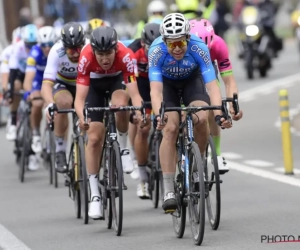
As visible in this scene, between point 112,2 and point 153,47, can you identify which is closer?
point 153,47

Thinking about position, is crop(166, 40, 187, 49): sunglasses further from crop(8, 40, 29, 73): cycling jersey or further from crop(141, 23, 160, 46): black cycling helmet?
crop(8, 40, 29, 73): cycling jersey

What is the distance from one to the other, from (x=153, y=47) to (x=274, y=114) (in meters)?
13.4

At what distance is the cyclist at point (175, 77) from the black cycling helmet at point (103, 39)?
0.57 metres

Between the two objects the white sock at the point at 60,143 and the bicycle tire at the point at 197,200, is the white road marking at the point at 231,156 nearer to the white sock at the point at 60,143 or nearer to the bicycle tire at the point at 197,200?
the white sock at the point at 60,143

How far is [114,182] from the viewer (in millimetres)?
11211

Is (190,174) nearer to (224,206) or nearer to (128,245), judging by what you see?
(128,245)

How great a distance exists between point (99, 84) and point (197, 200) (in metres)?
2.22

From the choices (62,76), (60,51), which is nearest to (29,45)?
(62,76)

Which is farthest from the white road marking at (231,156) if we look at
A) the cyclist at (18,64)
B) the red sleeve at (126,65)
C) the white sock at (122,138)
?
the red sleeve at (126,65)

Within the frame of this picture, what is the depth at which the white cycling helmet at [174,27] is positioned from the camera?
34.3ft

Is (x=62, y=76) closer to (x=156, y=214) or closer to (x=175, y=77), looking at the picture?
(x=156, y=214)

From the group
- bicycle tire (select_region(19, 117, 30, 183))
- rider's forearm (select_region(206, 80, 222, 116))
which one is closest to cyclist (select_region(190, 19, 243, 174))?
rider's forearm (select_region(206, 80, 222, 116))

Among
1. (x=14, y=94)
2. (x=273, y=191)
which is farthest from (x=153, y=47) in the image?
(x=14, y=94)

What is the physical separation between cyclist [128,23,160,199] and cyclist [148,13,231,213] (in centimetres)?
175
